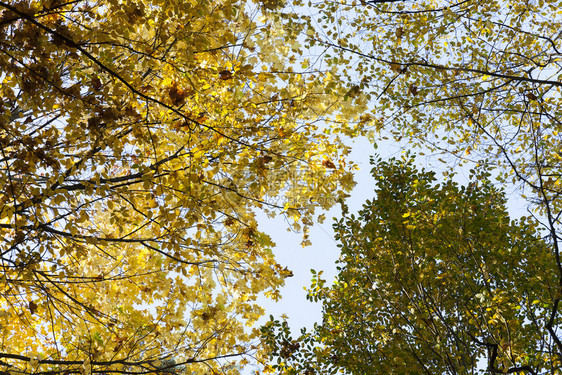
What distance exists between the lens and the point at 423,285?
16.8ft

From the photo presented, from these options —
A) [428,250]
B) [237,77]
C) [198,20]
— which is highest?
[198,20]

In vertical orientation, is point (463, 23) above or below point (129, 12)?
above

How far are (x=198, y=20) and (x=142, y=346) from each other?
3.40 metres

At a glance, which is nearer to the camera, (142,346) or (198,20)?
(198,20)

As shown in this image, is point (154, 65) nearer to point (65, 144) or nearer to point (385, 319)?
point (65, 144)

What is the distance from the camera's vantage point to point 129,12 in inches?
124

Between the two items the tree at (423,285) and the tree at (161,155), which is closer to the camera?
the tree at (161,155)

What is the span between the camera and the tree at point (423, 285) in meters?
4.72

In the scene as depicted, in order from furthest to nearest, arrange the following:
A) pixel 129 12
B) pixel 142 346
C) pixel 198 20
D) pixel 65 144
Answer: pixel 142 346 < pixel 65 144 < pixel 198 20 < pixel 129 12

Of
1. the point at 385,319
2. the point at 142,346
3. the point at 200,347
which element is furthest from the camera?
the point at 385,319

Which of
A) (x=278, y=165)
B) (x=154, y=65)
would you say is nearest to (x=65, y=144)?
(x=154, y=65)

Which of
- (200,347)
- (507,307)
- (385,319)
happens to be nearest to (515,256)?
(507,307)

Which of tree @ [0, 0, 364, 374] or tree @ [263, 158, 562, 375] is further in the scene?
tree @ [263, 158, 562, 375]

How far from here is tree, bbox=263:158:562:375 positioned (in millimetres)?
4723
